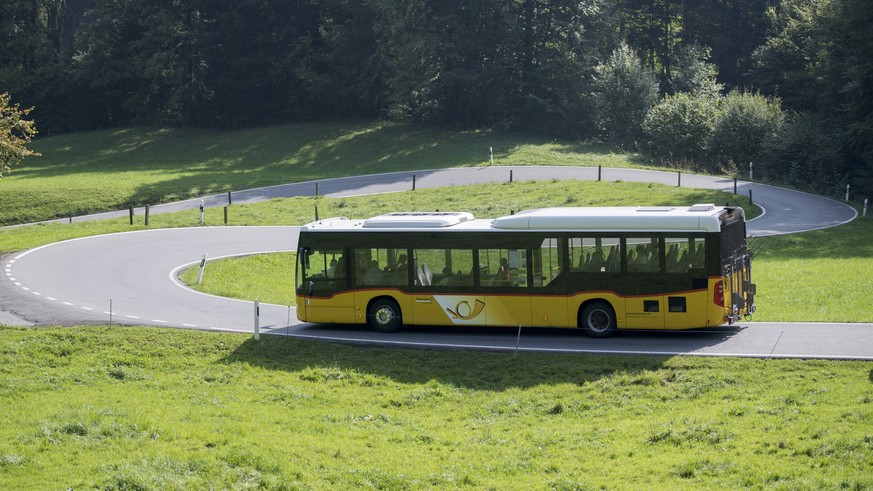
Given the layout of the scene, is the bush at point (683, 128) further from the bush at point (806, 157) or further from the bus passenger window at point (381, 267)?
the bus passenger window at point (381, 267)

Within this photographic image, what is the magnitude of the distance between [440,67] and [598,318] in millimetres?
54176

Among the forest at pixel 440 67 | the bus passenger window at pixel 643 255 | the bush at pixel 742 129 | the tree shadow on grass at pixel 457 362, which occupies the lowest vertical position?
the tree shadow on grass at pixel 457 362

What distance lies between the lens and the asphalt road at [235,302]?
21961 mm

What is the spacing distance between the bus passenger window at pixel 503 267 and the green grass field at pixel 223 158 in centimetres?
3395

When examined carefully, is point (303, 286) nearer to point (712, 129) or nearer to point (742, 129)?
point (742, 129)

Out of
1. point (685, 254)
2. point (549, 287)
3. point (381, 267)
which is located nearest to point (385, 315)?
point (381, 267)

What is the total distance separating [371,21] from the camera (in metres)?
78.7

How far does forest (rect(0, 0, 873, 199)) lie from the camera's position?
225ft

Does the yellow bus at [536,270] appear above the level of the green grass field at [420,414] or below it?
above

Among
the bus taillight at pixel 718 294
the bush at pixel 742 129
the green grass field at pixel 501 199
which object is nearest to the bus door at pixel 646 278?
the bus taillight at pixel 718 294

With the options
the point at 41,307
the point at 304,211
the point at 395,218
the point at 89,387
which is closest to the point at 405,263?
the point at 395,218

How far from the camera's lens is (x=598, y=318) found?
76.8ft

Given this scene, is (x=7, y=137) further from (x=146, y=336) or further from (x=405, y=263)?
(x=405, y=263)

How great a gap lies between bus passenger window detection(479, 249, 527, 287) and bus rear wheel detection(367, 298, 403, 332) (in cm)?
233
